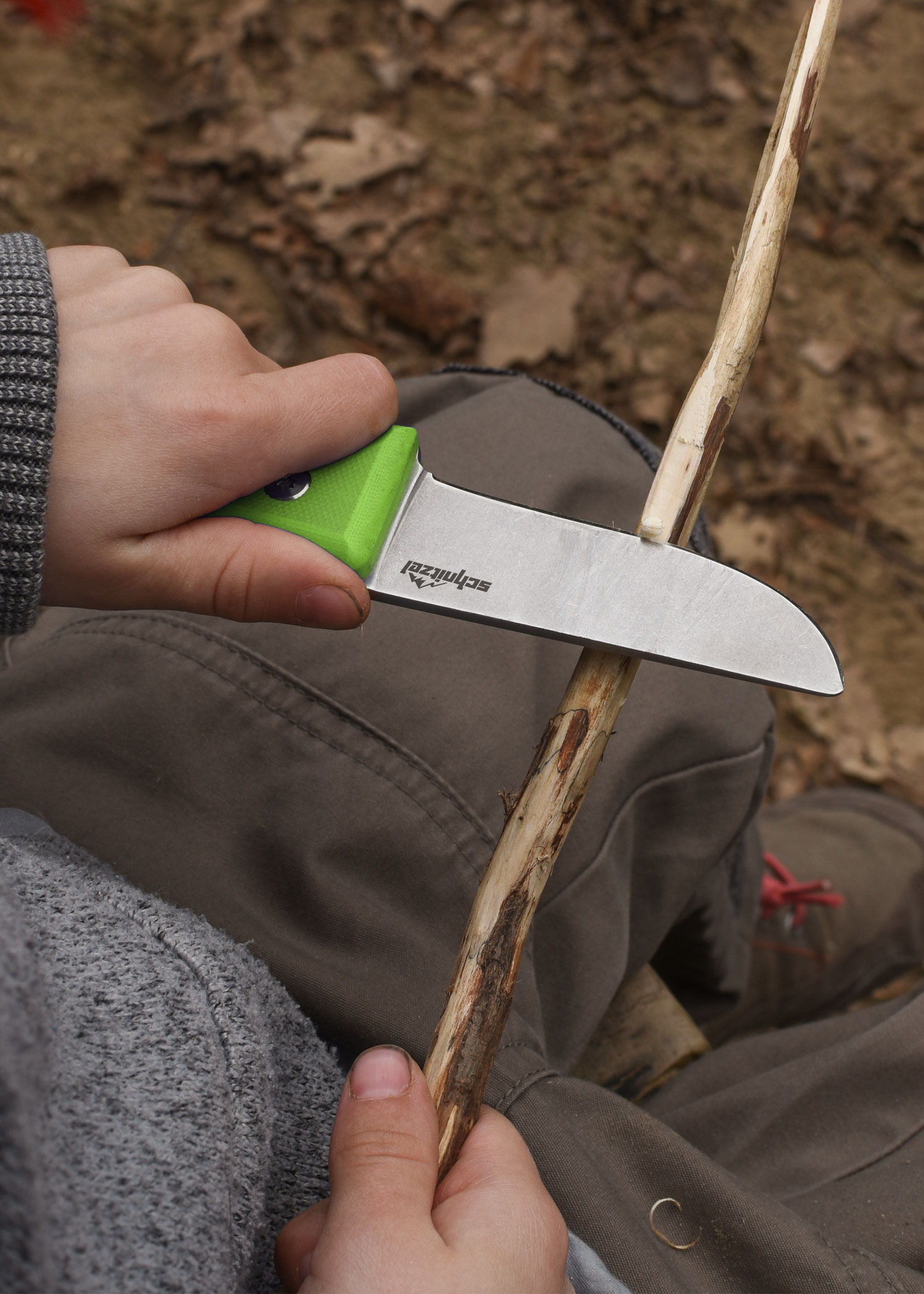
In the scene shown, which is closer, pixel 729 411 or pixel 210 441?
pixel 210 441

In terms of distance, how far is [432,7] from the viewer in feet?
9.27

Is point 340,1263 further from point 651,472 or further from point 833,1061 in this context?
point 651,472

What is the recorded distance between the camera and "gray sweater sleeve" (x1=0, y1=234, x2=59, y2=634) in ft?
2.89

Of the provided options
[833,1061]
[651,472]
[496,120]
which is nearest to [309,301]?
[496,120]

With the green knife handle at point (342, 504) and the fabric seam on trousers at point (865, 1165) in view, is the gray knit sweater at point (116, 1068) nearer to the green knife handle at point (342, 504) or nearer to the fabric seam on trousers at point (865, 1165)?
the green knife handle at point (342, 504)

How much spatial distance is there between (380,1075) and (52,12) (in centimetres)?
318

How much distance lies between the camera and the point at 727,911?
1739 mm

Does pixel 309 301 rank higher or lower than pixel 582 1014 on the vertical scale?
higher

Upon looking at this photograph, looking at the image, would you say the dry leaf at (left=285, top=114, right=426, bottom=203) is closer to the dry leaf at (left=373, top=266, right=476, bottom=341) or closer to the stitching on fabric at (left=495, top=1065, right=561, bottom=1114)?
the dry leaf at (left=373, top=266, right=476, bottom=341)

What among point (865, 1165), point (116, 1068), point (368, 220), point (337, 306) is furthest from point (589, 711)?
point (368, 220)

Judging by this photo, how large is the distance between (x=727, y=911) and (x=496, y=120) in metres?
2.44

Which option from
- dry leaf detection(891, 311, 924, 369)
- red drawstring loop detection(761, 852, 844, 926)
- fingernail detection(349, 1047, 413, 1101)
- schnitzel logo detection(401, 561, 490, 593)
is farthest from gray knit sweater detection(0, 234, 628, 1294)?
dry leaf detection(891, 311, 924, 369)

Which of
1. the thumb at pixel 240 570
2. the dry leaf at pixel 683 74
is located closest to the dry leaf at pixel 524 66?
the dry leaf at pixel 683 74

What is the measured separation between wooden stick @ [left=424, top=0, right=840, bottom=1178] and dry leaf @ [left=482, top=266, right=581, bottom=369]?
1.46m
